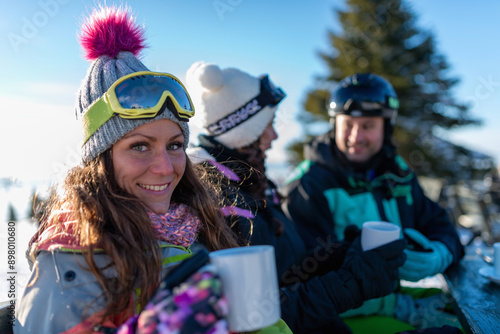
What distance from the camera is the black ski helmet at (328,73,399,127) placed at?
317 centimetres

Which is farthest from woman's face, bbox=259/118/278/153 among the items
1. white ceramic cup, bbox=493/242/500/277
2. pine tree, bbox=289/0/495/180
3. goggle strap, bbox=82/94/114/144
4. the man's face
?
pine tree, bbox=289/0/495/180

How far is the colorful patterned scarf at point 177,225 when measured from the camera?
1.43 metres

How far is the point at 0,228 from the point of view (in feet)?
14.1

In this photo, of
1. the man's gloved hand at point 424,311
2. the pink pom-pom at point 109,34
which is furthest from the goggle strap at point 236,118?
the man's gloved hand at point 424,311

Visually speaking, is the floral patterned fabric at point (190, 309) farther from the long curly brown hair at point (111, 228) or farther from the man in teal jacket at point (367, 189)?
the man in teal jacket at point (367, 189)

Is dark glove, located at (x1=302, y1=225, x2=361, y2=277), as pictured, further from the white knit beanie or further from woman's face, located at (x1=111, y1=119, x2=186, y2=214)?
woman's face, located at (x1=111, y1=119, x2=186, y2=214)

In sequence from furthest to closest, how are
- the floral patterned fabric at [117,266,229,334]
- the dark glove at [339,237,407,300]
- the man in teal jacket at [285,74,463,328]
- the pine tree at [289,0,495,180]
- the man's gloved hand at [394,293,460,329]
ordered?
the pine tree at [289,0,495,180] < the man in teal jacket at [285,74,463,328] < the man's gloved hand at [394,293,460,329] < the dark glove at [339,237,407,300] < the floral patterned fabric at [117,266,229,334]

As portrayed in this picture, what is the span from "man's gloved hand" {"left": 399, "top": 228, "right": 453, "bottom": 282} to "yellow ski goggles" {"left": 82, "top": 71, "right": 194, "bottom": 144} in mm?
1972

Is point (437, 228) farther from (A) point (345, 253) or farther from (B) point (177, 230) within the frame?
(B) point (177, 230)

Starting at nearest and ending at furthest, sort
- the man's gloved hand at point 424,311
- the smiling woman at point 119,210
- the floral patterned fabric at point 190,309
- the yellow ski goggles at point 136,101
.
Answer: the floral patterned fabric at point 190,309, the smiling woman at point 119,210, the yellow ski goggles at point 136,101, the man's gloved hand at point 424,311

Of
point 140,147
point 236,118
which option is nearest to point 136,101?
point 140,147

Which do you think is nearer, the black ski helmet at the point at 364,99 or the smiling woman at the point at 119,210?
the smiling woman at the point at 119,210

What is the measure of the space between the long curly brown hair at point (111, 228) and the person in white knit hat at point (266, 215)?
2.40 ft

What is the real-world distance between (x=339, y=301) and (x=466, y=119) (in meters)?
20.7
